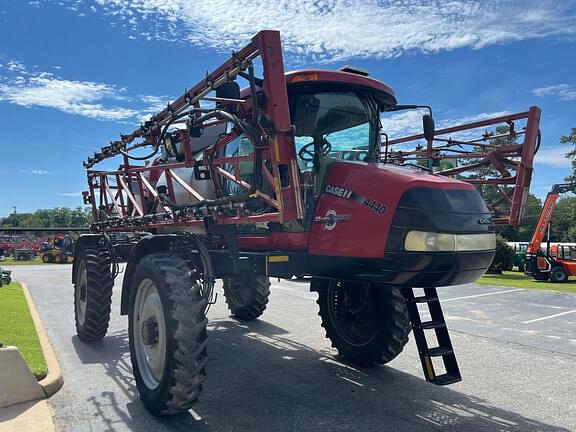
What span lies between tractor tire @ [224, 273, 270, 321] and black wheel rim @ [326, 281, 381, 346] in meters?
2.26

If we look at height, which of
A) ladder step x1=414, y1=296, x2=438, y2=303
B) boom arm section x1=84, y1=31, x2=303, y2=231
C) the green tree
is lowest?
the green tree

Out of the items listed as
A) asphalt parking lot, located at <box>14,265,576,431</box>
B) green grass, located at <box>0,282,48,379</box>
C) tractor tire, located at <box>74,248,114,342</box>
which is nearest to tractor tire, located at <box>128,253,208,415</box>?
asphalt parking lot, located at <box>14,265,576,431</box>

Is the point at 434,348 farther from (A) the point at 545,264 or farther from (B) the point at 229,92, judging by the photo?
(A) the point at 545,264

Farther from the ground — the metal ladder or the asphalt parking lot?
the metal ladder

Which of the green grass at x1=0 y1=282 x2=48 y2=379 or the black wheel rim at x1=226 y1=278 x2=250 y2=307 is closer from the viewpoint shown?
the green grass at x1=0 y1=282 x2=48 y2=379

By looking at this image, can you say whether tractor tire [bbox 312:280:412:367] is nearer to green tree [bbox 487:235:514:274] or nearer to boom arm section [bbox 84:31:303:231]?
boom arm section [bbox 84:31:303:231]

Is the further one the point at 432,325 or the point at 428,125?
the point at 428,125

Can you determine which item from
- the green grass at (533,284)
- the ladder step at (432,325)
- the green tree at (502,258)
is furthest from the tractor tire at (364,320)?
the green tree at (502,258)

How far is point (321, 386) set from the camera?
5.33 metres

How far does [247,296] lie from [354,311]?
3126mm

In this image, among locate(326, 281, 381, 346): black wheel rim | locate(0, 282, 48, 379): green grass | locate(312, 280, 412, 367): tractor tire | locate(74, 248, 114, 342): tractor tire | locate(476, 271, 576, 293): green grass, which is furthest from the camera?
locate(476, 271, 576, 293): green grass

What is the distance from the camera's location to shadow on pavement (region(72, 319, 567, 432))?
429 cm

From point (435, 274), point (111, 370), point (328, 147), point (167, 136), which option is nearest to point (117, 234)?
point (111, 370)

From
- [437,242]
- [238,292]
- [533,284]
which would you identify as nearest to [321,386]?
[437,242]
